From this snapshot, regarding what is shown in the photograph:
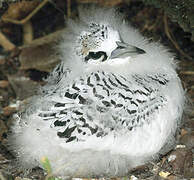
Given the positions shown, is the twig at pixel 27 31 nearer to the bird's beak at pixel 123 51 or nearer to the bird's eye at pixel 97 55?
the bird's eye at pixel 97 55

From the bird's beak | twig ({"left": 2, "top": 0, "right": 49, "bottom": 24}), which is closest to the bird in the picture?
the bird's beak

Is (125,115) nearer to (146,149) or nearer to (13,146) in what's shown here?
(146,149)

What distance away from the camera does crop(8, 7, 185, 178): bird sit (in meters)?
3.22

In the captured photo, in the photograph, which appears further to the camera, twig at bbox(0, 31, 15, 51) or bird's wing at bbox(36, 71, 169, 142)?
twig at bbox(0, 31, 15, 51)

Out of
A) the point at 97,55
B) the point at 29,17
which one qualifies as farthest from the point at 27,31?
the point at 97,55

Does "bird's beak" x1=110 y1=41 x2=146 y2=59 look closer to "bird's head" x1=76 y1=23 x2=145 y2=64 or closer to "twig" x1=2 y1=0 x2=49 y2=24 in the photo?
"bird's head" x1=76 y1=23 x2=145 y2=64

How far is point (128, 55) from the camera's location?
3.38m

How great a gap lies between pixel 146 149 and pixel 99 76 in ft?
2.23

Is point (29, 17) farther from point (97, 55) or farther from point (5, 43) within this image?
point (97, 55)

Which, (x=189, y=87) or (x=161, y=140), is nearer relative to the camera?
(x=161, y=140)

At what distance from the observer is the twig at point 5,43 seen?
203 inches

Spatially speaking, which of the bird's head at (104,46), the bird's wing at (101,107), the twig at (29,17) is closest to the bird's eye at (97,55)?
the bird's head at (104,46)

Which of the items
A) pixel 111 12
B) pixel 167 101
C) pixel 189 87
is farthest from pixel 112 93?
pixel 189 87

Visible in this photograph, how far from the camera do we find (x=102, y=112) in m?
3.22
